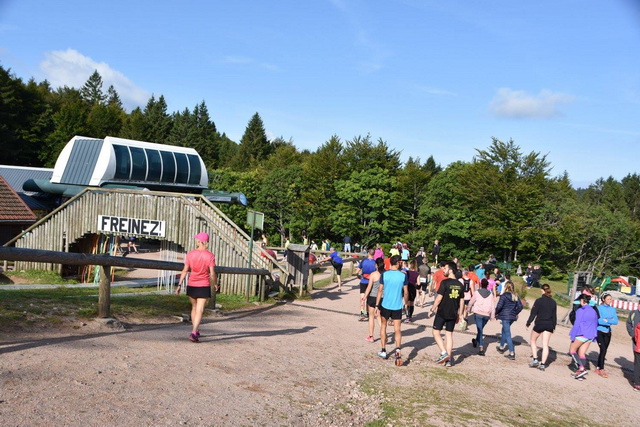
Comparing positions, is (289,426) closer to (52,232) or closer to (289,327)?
(289,327)

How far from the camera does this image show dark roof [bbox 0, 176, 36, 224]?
1018 inches

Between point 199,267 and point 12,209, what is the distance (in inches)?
864

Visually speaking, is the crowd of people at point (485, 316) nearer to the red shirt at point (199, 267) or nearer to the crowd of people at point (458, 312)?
the crowd of people at point (458, 312)

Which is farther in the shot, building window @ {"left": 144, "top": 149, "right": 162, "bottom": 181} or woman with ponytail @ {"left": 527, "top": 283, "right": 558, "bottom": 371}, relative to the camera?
building window @ {"left": 144, "top": 149, "right": 162, "bottom": 181}

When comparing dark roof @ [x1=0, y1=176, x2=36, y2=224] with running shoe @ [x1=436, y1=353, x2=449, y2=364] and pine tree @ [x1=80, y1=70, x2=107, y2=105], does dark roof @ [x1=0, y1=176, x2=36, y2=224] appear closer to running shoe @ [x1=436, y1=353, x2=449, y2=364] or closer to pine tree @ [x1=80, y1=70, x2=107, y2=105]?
running shoe @ [x1=436, y1=353, x2=449, y2=364]

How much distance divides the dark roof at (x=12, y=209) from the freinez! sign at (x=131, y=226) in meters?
9.66

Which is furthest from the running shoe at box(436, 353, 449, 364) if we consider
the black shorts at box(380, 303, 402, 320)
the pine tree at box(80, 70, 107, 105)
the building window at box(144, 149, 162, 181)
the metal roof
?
the pine tree at box(80, 70, 107, 105)

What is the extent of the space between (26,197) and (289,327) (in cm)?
2910

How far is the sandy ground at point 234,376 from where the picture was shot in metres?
5.31

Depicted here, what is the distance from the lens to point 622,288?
2780 cm

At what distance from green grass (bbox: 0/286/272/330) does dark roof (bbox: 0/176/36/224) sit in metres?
17.1

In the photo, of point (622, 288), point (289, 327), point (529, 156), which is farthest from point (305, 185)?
point (289, 327)

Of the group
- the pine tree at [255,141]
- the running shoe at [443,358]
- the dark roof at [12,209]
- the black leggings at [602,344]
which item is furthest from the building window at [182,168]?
the pine tree at [255,141]

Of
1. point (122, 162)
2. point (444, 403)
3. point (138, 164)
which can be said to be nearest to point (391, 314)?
point (444, 403)
